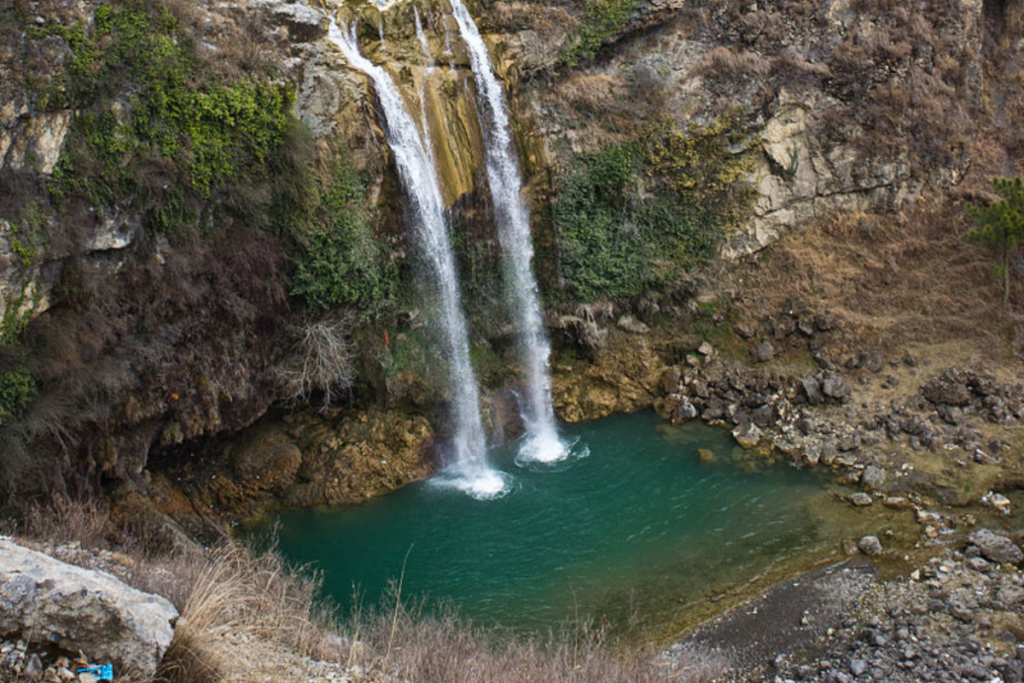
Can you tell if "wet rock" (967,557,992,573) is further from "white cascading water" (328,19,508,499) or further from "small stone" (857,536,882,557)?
"white cascading water" (328,19,508,499)

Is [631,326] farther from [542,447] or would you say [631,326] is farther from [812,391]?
[812,391]

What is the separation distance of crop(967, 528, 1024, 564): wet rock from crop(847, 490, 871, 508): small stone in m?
1.98

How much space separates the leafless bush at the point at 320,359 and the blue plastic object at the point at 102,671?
431 inches

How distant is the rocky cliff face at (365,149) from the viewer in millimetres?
13461

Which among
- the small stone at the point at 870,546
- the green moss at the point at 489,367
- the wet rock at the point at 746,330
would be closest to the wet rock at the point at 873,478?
the small stone at the point at 870,546

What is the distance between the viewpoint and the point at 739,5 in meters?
20.8

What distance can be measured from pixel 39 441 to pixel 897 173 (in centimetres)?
1994

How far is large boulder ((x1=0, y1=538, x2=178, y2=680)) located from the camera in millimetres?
6375

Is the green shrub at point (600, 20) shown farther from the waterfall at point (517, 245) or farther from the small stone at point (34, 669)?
the small stone at point (34, 669)

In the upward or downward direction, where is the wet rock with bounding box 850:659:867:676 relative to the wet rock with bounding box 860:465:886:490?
downward

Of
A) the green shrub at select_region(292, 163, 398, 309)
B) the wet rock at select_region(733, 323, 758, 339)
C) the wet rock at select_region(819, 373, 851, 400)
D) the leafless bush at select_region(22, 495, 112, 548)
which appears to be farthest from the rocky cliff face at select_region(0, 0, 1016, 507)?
the wet rock at select_region(819, 373, 851, 400)

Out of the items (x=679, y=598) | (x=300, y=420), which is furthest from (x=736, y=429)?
(x=300, y=420)

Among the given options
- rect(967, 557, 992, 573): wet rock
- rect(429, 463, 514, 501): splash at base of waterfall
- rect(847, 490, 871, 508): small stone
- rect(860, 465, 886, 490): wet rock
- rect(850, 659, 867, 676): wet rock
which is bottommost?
rect(850, 659, 867, 676): wet rock

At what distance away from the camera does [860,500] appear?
1555 centimetres
